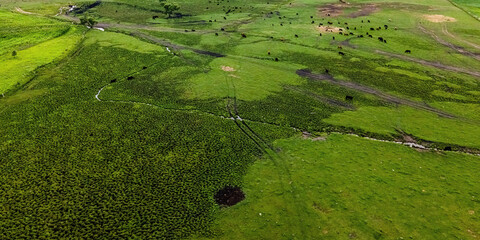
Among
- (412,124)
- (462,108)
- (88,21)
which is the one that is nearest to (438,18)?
(462,108)

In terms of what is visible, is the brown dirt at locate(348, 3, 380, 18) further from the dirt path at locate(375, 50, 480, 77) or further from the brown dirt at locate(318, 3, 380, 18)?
the dirt path at locate(375, 50, 480, 77)

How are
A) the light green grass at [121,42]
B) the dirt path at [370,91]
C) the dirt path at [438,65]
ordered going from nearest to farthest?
the dirt path at [370,91], the dirt path at [438,65], the light green grass at [121,42]

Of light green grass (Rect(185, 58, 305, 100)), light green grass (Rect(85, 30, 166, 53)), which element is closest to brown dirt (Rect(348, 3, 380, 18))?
light green grass (Rect(185, 58, 305, 100))

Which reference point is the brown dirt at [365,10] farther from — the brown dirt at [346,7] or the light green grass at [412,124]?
the light green grass at [412,124]

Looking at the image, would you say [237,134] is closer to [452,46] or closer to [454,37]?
[452,46]

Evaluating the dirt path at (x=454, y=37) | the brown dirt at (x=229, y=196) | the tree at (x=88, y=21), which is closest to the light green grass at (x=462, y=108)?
the dirt path at (x=454, y=37)

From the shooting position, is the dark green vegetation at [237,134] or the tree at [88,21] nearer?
the dark green vegetation at [237,134]

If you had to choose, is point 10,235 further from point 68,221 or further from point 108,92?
point 108,92

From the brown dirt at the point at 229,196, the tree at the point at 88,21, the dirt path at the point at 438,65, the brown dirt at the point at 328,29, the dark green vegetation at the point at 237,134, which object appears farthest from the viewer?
the tree at the point at 88,21
